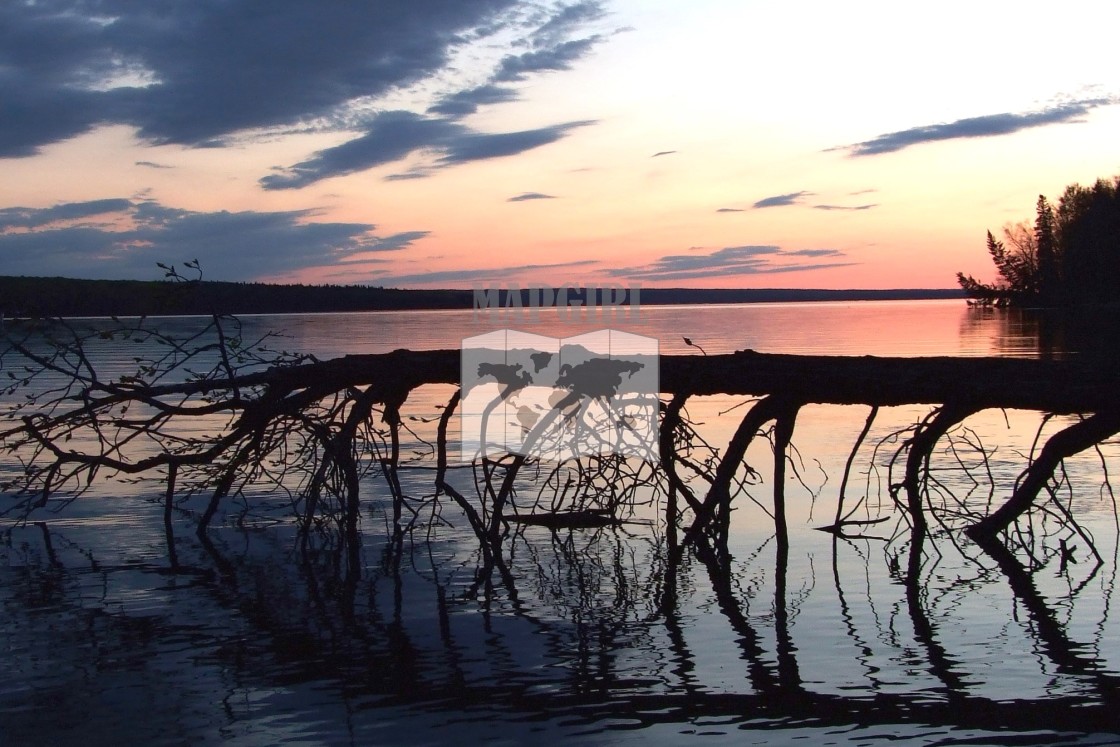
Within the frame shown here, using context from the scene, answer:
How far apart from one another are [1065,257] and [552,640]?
341ft

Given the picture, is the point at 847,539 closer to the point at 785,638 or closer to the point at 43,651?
the point at 785,638

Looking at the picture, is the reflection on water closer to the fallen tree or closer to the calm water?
the calm water

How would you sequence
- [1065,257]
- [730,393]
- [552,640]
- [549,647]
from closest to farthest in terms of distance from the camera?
[549,647] < [552,640] < [730,393] < [1065,257]

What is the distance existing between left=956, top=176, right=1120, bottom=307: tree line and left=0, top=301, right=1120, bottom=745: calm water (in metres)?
90.4

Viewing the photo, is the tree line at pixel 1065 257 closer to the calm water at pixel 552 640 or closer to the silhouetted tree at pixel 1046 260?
the silhouetted tree at pixel 1046 260

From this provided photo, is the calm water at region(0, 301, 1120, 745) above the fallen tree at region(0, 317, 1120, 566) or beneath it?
beneath

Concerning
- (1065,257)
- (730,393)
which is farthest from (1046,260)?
(730,393)

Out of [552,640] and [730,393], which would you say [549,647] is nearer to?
[552,640]

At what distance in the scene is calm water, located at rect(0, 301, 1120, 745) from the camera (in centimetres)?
530

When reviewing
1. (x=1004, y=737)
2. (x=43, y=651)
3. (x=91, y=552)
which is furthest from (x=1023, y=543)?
(x=91, y=552)

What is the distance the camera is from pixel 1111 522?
9438 mm

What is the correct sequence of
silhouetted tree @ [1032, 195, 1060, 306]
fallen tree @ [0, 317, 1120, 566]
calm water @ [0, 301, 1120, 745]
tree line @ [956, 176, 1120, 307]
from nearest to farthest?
1. calm water @ [0, 301, 1120, 745]
2. fallen tree @ [0, 317, 1120, 566]
3. tree line @ [956, 176, 1120, 307]
4. silhouetted tree @ [1032, 195, 1060, 306]

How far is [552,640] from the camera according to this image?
6629 mm

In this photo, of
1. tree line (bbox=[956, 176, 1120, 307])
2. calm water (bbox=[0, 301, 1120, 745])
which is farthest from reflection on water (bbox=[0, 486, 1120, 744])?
tree line (bbox=[956, 176, 1120, 307])
